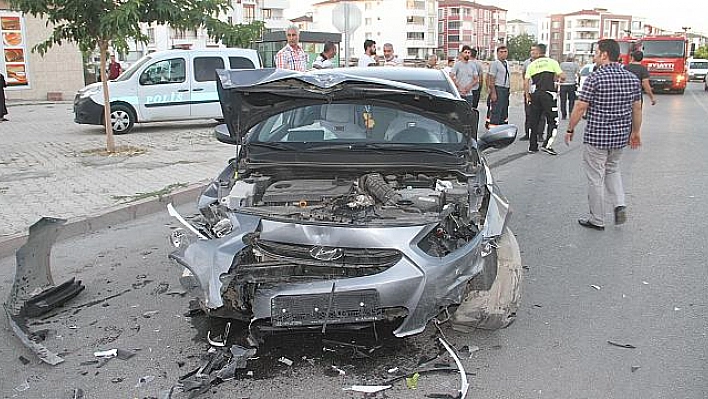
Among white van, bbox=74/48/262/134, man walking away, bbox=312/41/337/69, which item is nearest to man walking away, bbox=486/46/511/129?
man walking away, bbox=312/41/337/69

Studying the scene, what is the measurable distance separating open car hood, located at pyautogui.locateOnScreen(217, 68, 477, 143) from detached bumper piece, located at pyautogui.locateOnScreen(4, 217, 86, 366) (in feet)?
5.27

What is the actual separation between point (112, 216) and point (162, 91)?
826 cm

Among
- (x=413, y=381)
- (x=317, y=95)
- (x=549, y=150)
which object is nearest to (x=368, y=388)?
(x=413, y=381)

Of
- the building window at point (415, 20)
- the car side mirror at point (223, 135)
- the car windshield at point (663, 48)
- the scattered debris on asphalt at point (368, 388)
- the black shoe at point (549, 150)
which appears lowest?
the scattered debris on asphalt at point (368, 388)

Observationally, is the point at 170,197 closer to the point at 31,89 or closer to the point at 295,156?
the point at 295,156

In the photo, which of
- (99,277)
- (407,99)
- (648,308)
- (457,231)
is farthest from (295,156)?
(648,308)

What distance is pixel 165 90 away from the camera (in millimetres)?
15094

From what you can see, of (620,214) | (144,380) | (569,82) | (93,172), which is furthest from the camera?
(569,82)

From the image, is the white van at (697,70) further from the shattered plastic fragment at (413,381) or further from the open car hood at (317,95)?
the shattered plastic fragment at (413,381)

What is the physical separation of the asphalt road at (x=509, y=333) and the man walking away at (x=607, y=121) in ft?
1.24

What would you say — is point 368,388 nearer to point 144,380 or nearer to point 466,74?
point 144,380

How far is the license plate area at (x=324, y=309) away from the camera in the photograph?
12.1ft

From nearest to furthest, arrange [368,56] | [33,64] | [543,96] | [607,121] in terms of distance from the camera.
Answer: [607,121]
[543,96]
[368,56]
[33,64]

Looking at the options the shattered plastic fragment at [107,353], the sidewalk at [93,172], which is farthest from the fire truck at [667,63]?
the shattered plastic fragment at [107,353]
